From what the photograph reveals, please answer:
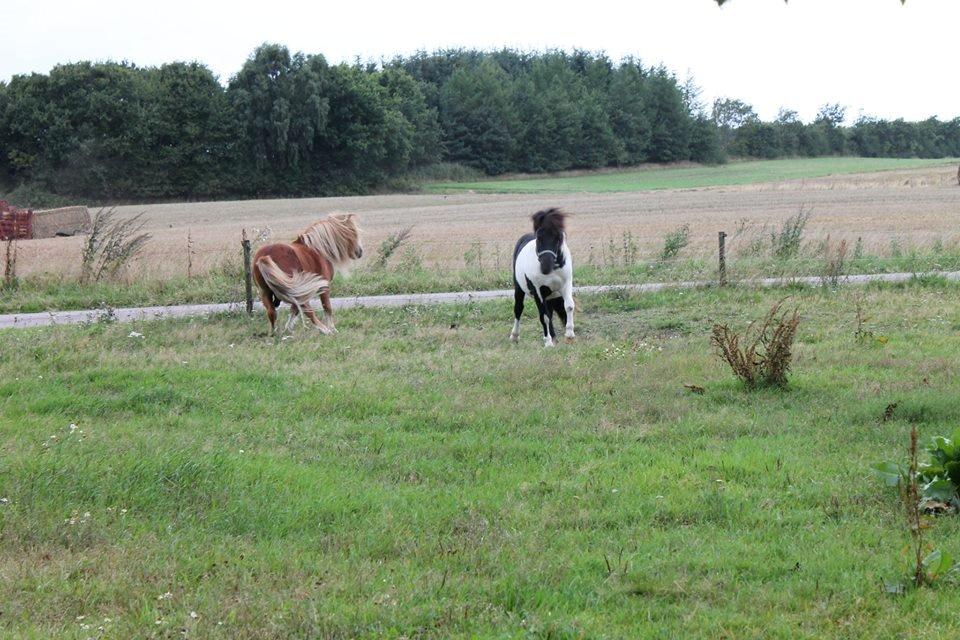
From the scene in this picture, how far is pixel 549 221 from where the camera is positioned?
13617 millimetres

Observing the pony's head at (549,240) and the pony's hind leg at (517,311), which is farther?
the pony's hind leg at (517,311)

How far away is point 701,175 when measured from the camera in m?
94.6

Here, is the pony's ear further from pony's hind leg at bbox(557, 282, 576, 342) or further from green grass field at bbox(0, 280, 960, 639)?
green grass field at bbox(0, 280, 960, 639)

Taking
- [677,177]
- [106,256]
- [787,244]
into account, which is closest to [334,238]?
[106,256]

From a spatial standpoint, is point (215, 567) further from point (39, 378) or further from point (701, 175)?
point (701, 175)

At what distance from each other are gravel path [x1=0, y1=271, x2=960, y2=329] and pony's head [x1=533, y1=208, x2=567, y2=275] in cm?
430

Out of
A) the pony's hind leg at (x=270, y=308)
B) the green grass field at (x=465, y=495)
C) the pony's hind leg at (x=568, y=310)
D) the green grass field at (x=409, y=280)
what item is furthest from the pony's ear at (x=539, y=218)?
the green grass field at (x=409, y=280)

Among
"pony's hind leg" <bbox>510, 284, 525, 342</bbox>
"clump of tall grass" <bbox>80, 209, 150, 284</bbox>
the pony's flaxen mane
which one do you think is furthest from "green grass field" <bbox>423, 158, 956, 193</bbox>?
"pony's hind leg" <bbox>510, 284, 525, 342</bbox>

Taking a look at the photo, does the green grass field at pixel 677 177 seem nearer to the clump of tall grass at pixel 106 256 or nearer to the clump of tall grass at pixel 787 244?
the clump of tall grass at pixel 787 244

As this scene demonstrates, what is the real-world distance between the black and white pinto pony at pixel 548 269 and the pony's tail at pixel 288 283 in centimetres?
333

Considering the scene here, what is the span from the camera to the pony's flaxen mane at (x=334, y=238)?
15.6 metres

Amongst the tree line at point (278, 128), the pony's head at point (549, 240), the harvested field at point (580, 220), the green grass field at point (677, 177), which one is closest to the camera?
the pony's head at point (549, 240)

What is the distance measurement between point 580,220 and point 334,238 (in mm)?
26830

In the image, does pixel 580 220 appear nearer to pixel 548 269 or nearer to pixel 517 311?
pixel 517 311
